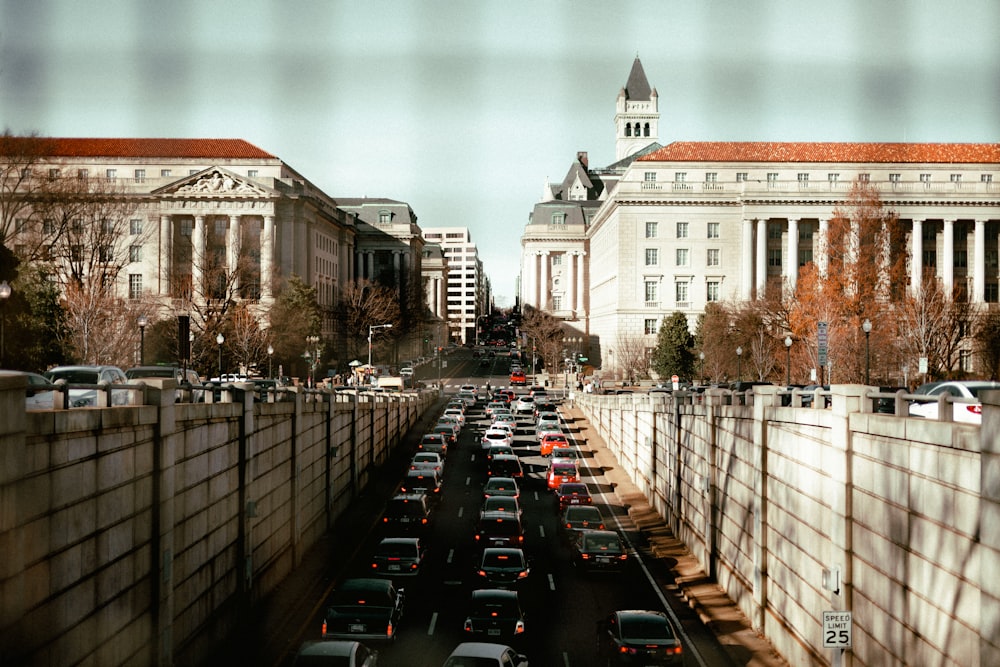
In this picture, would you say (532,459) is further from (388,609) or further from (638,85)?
(638,85)

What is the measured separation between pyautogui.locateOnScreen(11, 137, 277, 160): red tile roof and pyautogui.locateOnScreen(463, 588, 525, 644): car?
10048 centimetres

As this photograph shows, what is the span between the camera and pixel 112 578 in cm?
1538

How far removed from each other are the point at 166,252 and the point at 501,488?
7347 centimetres

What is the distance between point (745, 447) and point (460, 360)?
14248 cm

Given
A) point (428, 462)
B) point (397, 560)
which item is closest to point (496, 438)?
point (428, 462)

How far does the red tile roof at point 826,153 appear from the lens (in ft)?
369

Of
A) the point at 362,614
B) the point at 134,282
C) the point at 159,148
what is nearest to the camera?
the point at 362,614

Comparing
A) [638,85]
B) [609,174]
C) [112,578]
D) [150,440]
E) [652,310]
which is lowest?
[112,578]

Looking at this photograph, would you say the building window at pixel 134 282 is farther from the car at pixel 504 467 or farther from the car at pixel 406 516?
the car at pixel 406 516

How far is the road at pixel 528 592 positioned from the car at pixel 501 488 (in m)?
1.04

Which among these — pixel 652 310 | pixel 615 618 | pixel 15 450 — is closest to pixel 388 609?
pixel 615 618

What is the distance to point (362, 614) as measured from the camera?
21.5 metres

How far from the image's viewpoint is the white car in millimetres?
54875

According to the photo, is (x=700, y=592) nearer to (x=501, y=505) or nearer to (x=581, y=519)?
(x=581, y=519)
